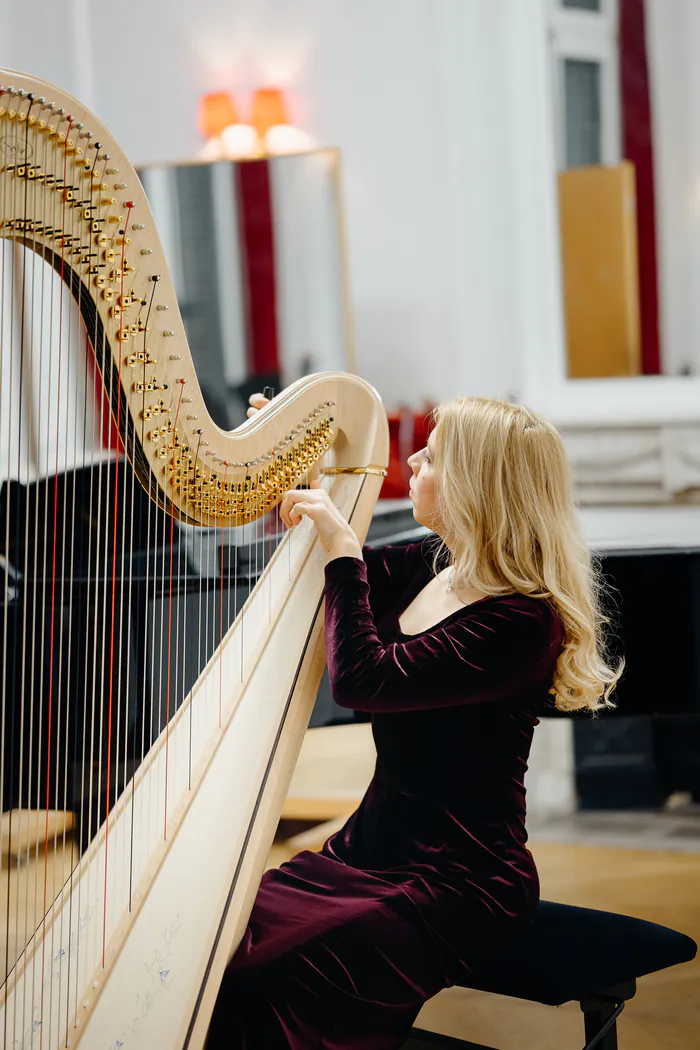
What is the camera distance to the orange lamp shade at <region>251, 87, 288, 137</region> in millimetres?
4305

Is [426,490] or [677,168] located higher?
[677,168]

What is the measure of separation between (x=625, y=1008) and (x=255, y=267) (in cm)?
321

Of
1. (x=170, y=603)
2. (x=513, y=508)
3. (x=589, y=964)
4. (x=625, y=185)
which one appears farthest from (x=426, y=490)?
(x=625, y=185)

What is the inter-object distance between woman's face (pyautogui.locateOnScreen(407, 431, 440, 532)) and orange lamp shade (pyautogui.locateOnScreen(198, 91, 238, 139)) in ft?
10.8

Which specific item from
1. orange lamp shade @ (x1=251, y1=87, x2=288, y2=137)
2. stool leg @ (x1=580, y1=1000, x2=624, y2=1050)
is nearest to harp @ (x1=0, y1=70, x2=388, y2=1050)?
stool leg @ (x1=580, y1=1000, x2=624, y2=1050)

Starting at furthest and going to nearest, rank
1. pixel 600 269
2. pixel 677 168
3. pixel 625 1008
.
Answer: pixel 600 269
pixel 677 168
pixel 625 1008

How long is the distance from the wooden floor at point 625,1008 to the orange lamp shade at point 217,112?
10.1 ft

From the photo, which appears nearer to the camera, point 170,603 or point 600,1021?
point 170,603

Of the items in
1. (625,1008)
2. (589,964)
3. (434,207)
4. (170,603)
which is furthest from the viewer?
(434,207)

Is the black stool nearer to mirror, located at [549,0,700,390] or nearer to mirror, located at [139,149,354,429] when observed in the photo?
mirror, located at [549,0,700,390]

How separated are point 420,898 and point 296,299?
10.9 feet

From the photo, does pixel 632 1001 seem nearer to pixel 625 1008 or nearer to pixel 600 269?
pixel 625 1008

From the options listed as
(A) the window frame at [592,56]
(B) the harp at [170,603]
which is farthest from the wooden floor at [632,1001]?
(A) the window frame at [592,56]

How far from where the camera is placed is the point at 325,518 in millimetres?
1444
